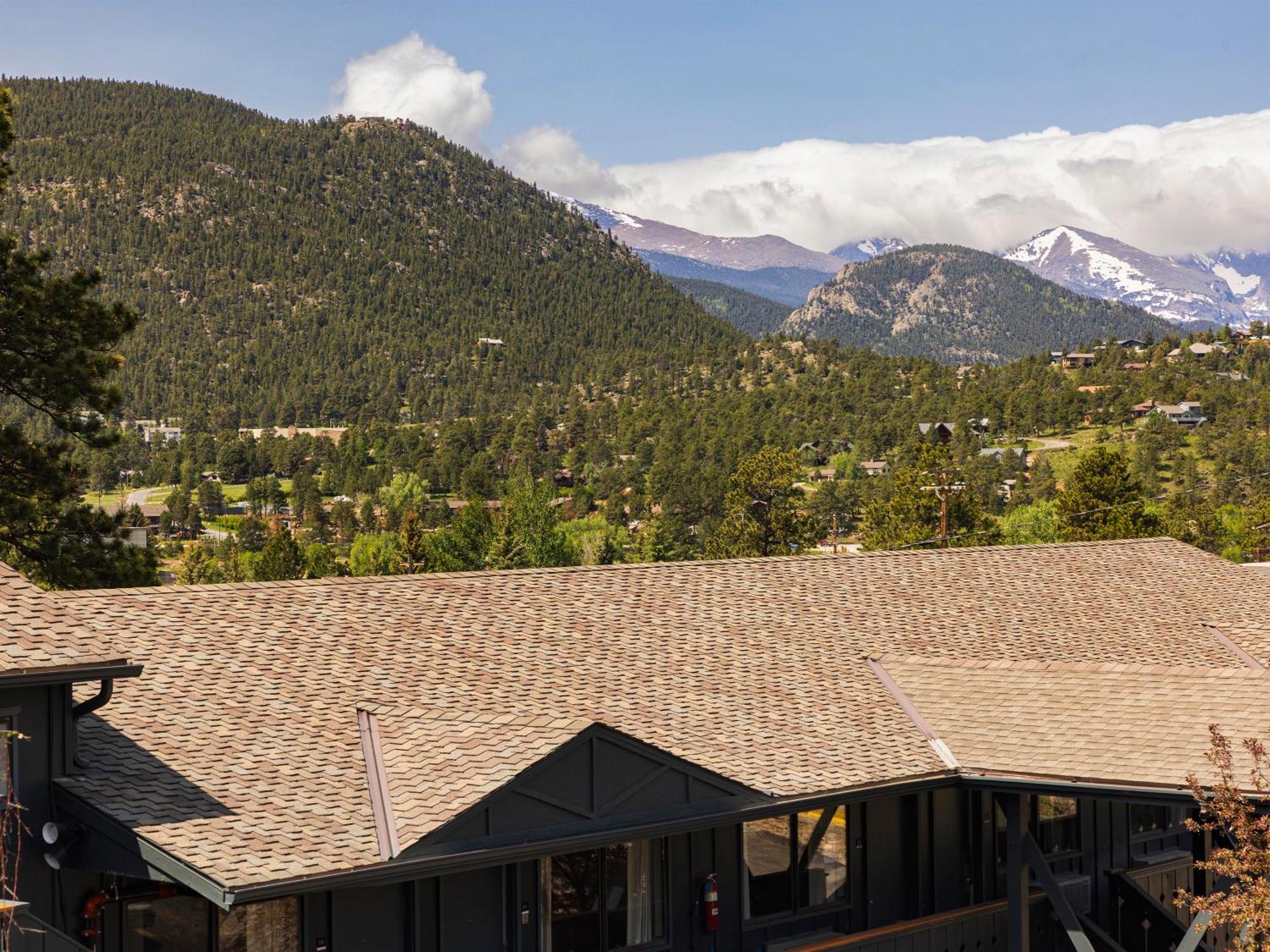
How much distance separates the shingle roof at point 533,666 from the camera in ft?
39.9

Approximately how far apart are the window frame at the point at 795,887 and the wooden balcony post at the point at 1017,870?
189cm

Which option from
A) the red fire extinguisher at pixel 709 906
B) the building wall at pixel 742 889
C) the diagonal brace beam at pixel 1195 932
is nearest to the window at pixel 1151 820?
the building wall at pixel 742 889

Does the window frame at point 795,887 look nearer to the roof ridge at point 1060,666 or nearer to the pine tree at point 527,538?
the roof ridge at point 1060,666

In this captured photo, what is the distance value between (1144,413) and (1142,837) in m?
145

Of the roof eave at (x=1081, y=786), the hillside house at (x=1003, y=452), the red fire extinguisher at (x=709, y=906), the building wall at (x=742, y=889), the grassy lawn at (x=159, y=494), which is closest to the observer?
the building wall at (x=742, y=889)

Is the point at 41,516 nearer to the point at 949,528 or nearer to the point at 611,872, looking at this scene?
the point at 611,872

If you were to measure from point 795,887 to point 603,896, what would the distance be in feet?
9.36

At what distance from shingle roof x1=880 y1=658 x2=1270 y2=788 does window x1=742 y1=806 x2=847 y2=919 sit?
5.94 ft

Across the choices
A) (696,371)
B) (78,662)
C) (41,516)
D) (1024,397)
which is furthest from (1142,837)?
(696,371)

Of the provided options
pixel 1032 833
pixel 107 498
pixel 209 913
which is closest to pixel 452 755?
pixel 209 913

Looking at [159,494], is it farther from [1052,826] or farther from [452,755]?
[452,755]

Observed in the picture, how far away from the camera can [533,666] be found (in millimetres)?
16500

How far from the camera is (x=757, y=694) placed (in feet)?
56.4

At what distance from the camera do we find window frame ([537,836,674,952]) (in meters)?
13.9
